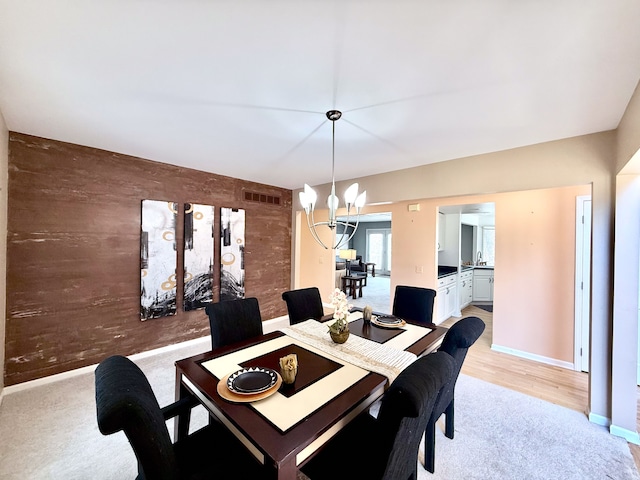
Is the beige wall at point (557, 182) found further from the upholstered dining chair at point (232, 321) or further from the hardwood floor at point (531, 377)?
the upholstered dining chair at point (232, 321)

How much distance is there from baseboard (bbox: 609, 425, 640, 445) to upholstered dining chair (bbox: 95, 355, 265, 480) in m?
2.79

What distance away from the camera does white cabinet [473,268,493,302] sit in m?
6.08

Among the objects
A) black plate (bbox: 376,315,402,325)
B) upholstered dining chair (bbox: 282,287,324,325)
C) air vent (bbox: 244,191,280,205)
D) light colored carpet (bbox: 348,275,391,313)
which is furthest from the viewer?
light colored carpet (bbox: 348,275,391,313)

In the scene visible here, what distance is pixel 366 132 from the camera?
240 centimetres

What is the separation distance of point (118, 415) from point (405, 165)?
3410 millimetres

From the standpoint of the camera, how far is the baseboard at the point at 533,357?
10.7 ft

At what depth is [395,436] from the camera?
3.20 ft

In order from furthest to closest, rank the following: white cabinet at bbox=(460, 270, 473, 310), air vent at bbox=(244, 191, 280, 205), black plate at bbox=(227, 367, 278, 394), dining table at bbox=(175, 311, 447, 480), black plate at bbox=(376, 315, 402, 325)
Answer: white cabinet at bbox=(460, 270, 473, 310) < air vent at bbox=(244, 191, 280, 205) < black plate at bbox=(376, 315, 402, 325) < black plate at bbox=(227, 367, 278, 394) < dining table at bbox=(175, 311, 447, 480)

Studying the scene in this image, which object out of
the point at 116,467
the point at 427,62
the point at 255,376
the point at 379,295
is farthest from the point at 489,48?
the point at 379,295

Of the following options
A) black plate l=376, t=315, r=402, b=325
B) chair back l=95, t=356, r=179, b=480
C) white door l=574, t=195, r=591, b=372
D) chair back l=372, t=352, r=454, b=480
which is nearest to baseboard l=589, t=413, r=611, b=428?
white door l=574, t=195, r=591, b=372

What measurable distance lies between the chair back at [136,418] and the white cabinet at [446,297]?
14.3 ft

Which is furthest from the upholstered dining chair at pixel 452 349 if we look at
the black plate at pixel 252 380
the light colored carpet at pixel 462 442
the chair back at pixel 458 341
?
the black plate at pixel 252 380

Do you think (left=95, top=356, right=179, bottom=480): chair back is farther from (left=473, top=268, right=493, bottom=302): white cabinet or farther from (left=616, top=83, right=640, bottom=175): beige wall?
(left=473, top=268, right=493, bottom=302): white cabinet

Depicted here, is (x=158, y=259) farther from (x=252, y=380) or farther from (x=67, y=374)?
(x=252, y=380)
